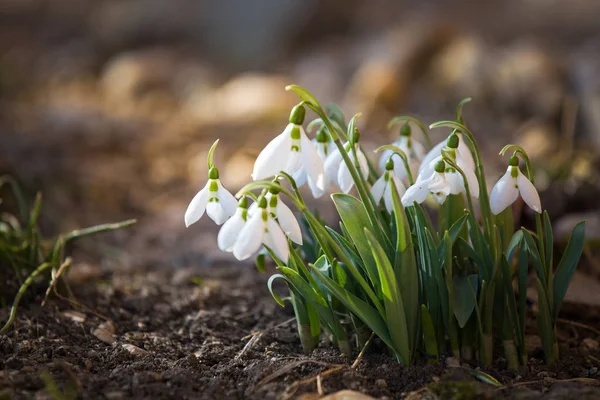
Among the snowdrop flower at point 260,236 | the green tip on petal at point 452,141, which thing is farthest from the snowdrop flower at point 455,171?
the snowdrop flower at point 260,236

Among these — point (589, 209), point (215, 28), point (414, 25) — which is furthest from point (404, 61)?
point (215, 28)

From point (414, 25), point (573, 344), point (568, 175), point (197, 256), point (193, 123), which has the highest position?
point (414, 25)

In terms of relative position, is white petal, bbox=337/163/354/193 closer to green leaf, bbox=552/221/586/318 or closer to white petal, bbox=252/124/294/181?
white petal, bbox=252/124/294/181

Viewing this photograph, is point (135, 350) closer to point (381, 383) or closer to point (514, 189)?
point (381, 383)

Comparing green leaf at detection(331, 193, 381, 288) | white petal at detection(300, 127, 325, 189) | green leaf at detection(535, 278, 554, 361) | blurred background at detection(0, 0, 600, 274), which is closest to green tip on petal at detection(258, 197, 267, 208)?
white petal at detection(300, 127, 325, 189)

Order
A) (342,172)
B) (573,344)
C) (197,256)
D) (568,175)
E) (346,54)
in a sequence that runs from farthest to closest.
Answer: (346,54) < (568,175) < (197,256) < (573,344) < (342,172)

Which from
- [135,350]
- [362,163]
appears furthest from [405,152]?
[135,350]

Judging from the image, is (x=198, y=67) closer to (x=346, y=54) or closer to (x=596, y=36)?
(x=346, y=54)
